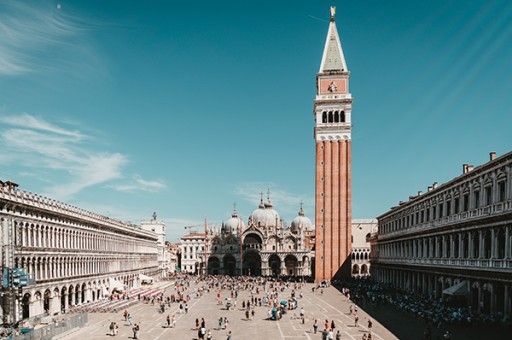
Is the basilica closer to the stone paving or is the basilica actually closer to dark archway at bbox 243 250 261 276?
dark archway at bbox 243 250 261 276

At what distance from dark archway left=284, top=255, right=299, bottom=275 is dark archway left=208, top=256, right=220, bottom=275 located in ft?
62.7

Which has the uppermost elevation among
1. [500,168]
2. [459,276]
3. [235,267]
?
[500,168]

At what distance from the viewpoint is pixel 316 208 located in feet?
306

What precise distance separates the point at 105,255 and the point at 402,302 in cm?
4100

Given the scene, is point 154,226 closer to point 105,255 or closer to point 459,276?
point 105,255

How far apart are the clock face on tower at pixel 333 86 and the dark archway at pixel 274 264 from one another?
159 feet

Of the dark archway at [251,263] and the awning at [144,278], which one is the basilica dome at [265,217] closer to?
the dark archway at [251,263]

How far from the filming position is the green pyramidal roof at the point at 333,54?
322ft

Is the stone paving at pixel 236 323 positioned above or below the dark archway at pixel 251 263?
above

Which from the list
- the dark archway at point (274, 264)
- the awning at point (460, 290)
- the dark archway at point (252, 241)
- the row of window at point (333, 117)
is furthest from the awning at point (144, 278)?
the awning at point (460, 290)

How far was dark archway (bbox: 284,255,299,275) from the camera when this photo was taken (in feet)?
410

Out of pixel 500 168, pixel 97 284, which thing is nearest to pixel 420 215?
pixel 500 168

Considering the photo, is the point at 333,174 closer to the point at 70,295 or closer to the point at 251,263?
the point at 251,263

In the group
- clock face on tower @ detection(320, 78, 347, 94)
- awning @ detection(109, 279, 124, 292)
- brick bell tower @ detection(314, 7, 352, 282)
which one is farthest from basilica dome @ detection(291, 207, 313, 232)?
awning @ detection(109, 279, 124, 292)
